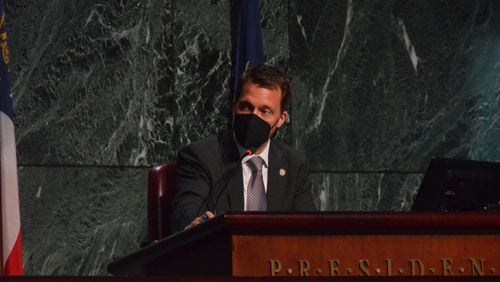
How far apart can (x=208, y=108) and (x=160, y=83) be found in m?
0.27

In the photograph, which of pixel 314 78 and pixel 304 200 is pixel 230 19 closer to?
pixel 314 78

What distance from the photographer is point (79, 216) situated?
5.05m

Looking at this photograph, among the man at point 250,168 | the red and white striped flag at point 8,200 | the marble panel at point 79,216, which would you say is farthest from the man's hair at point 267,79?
the marble panel at point 79,216

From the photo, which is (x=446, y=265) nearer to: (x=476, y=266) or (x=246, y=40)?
(x=476, y=266)

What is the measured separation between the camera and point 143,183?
5195 millimetres

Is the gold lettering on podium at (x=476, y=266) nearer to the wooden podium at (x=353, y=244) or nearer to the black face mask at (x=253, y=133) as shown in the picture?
the wooden podium at (x=353, y=244)

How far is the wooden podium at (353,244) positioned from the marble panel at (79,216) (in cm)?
279

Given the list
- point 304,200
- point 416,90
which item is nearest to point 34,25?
point 304,200

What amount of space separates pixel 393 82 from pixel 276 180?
1.91 metres

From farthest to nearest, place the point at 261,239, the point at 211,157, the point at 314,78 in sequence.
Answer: the point at 314,78 → the point at 211,157 → the point at 261,239

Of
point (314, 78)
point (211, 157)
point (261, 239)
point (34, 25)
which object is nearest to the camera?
point (261, 239)

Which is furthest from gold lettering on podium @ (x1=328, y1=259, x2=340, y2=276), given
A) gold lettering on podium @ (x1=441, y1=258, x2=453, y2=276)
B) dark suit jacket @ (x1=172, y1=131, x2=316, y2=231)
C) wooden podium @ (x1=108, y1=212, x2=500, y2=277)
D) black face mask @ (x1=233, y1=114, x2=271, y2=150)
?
dark suit jacket @ (x1=172, y1=131, x2=316, y2=231)

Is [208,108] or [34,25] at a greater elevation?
[34,25]

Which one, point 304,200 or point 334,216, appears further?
point 304,200
